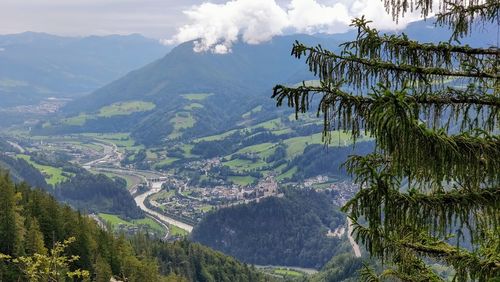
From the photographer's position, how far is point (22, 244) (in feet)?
152

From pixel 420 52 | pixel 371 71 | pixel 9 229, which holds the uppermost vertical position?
pixel 420 52

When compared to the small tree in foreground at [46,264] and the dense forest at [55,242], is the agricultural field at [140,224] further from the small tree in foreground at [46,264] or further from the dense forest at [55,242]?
the small tree in foreground at [46,264]

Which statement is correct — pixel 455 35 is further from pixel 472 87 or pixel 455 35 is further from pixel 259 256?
pixel 259 256

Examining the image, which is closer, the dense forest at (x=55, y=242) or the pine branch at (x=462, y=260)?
the pine branch at (x=462, y=260)

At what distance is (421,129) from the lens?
6.17 metres

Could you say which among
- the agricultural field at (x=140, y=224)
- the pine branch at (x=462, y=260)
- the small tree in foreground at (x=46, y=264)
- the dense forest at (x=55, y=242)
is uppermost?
the pine branch at (x=462, y=260)

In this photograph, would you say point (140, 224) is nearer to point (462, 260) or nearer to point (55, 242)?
point (55, 242)

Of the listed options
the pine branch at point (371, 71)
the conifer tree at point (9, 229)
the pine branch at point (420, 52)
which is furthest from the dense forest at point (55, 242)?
the pine branch at point (420, 52)

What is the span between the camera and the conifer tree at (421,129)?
21.2ft

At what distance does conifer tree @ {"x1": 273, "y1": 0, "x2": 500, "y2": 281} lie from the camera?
6.46 metres

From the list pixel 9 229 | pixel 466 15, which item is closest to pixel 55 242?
pixel 9 229

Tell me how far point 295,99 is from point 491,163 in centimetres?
310

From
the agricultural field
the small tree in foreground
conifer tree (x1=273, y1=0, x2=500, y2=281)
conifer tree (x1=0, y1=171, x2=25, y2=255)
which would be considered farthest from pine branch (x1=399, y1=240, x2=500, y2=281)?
the agricultural field

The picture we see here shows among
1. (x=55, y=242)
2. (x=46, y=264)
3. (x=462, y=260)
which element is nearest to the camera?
(x=462, y=260)
